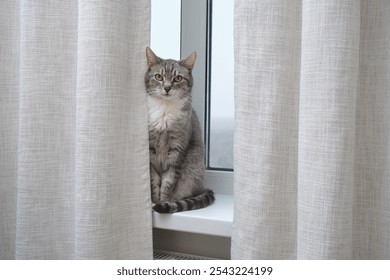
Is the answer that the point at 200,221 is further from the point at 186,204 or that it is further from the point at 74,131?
the point at 74,131

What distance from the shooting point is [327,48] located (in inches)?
27.0

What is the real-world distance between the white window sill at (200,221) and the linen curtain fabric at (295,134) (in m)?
0.08

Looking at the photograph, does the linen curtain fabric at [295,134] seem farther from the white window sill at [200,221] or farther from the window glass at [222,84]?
the window glass at [222,84]

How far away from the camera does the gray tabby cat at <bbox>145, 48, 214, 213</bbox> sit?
0.99 m

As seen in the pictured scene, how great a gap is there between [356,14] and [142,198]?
70 cm

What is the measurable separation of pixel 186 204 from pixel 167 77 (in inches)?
15.7

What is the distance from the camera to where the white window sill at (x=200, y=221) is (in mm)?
900

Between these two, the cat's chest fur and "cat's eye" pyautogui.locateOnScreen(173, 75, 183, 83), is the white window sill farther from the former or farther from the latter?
"cat's eye" pyautogui.locateOnScreen(173, 75, 183, 83)

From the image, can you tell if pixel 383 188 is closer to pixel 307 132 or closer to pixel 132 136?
pixel 307 132

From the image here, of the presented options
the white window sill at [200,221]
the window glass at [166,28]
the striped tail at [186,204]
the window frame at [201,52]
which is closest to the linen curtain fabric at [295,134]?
the white window sill at [200,221]

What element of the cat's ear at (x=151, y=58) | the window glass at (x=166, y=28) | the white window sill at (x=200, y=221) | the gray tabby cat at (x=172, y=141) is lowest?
the white window sill at (x=200, y=221)

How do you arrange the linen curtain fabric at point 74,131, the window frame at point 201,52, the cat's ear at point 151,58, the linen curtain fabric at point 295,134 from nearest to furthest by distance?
the linen curtain fabric at point 295,134, the linen curtain fabric at point 74,131, the cat's ear at point 151,58, the window frame at point 201,52

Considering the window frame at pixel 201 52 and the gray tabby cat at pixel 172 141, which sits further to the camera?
the window frame at pixel 201 52

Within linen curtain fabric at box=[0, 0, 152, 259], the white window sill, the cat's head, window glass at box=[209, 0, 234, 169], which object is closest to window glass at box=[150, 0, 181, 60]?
window glass at box=[209, 0, 234, 169]
